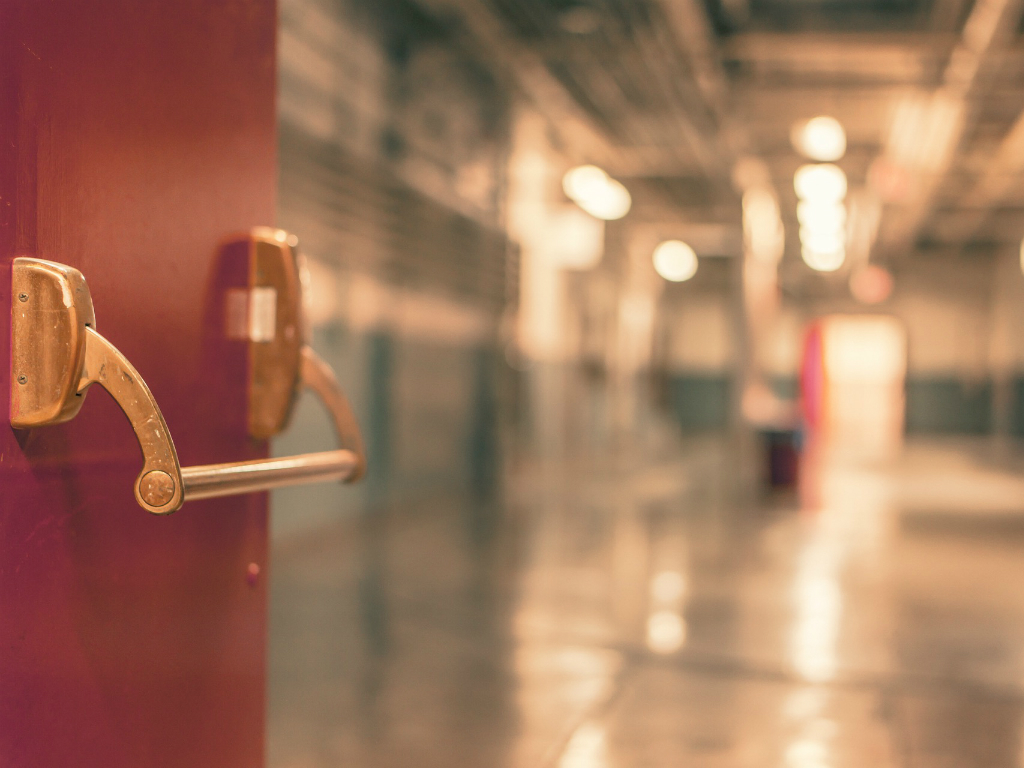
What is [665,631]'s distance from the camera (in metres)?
4.61

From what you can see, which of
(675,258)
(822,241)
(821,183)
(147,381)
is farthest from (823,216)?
(147,381)

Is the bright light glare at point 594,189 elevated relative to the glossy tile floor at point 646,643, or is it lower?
elevated

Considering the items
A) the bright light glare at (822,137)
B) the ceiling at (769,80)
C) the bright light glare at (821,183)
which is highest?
the ceiling at (769,80)

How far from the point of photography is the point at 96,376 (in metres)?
1.10

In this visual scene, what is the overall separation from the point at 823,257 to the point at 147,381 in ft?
56.4

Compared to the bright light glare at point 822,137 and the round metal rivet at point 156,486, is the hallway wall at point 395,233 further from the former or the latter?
the round metal rivet at point 156,486

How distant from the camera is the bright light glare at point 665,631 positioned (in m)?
4.33

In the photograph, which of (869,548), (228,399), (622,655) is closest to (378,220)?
(869,548)

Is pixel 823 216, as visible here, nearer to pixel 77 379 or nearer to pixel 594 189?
pixel 594 189

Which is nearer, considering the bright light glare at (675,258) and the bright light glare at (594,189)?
the bright light glare at (594,189)

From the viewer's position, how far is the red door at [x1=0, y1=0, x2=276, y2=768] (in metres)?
1.10

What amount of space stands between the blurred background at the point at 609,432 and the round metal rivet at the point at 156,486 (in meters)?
1.96

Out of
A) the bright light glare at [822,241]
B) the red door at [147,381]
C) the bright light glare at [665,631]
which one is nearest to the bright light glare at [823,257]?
the bright light glare at [822,241]

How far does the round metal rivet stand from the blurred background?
1960mm
